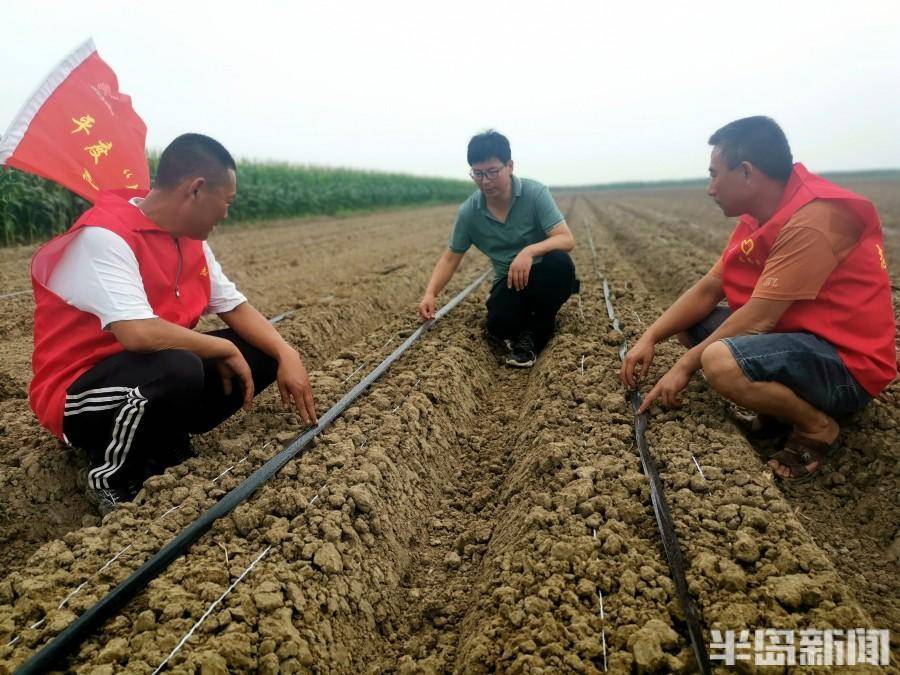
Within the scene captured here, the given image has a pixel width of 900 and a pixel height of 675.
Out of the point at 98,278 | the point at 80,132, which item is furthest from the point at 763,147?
→ the point at 80,132

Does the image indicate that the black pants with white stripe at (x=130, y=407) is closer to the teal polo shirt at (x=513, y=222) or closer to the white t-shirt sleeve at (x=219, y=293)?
the white t-shirt sleeve at (x=219, y=293)

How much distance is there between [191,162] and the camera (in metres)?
2.29

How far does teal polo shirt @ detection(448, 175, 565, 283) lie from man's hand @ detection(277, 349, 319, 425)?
1700mm

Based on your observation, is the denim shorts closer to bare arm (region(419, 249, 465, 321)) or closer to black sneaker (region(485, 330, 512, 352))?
bare arm (region(419, 249, 465, 321))

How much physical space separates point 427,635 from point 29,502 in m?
1.80

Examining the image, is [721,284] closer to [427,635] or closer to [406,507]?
[406,507]

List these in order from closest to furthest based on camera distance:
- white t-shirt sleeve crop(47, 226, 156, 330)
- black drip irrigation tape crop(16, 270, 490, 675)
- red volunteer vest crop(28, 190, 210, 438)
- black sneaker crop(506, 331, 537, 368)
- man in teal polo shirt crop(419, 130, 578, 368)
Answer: black drip irrigation tape crop(16, 270, 490, 675), white t-shirt sleeve crop(47, 226, 156, 330), red volunteer vest crop(28, 190, 210, 438), man in teal polo shirt crop(419, 130, 578, 368), black sneaker crop(506, 331, 537, 368)

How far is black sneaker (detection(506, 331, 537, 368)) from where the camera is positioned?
427 centimetres

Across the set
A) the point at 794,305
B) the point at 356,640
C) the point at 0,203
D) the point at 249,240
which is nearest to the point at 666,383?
the point at 794,305

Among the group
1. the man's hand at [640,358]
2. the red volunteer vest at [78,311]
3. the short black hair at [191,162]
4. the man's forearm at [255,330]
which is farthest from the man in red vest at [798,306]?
the red volunteer vest at [78,311]

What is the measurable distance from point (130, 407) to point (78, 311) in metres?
0.41

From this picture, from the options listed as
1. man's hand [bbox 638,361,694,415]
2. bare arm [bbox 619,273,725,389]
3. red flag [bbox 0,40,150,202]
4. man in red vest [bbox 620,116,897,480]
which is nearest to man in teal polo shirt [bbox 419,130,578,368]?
bare arm [bbox 619,273,725,389]

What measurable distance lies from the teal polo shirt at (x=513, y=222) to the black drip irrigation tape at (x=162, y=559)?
1622 millimetres

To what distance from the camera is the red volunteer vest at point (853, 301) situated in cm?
241
